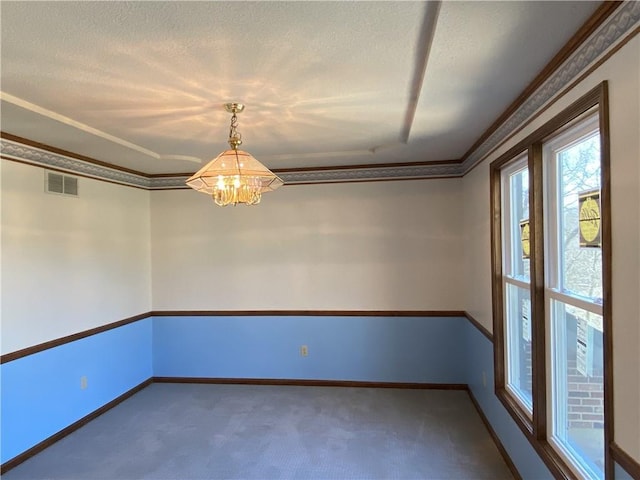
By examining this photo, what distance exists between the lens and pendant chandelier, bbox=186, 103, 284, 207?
2234 mm

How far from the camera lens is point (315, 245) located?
4281 mm

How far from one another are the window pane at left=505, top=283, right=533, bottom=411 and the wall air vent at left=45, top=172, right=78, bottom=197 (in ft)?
11.9

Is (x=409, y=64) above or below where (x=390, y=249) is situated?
above

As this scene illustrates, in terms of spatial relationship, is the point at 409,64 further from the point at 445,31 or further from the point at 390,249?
the point at 390,249

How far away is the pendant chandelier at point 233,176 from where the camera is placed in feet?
7.33

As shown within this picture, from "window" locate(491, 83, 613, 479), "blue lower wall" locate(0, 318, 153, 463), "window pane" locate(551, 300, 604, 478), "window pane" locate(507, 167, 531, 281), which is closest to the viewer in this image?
"window" locate(491, 83, 613, 479)

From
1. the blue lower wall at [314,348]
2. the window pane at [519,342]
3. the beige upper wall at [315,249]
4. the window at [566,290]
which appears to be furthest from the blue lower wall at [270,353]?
the window at [566,290]

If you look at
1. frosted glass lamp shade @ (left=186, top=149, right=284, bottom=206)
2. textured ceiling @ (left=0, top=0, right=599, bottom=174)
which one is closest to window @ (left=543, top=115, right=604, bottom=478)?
textured ceiling @ (left=0, top=0, right=599, bottom=174)

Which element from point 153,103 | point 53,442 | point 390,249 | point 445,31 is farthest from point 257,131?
point 53,442

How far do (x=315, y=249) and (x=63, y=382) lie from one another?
2.57 meters

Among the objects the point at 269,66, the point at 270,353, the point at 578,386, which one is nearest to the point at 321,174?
the point at 270,353

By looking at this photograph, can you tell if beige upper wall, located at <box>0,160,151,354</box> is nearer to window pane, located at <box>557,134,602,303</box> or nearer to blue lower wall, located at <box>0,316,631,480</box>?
blue lower wall, located at <box>0,316,631,480</box>

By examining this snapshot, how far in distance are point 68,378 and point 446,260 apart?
12.1 ft

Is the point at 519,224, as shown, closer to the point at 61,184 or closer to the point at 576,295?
the point at 576,295
